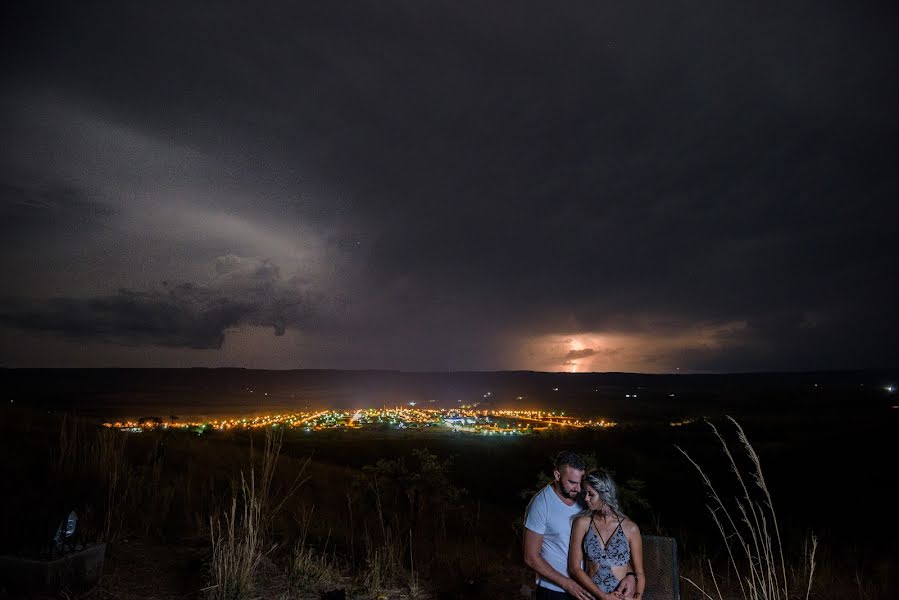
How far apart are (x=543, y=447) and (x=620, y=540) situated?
38682 mm

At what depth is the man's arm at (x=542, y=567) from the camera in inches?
161

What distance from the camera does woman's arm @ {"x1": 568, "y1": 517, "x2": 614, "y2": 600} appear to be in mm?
4105

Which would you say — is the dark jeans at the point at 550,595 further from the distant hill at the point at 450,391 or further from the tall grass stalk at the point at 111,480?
the distant hill at the point at 450,391

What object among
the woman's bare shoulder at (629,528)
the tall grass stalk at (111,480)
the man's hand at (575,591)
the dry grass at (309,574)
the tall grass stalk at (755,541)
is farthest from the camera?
the tall grass stalk at (111,480)

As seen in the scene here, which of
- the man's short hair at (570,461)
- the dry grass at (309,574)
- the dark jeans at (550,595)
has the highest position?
the man's short hair at (570,461)

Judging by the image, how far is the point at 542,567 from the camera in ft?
13.8

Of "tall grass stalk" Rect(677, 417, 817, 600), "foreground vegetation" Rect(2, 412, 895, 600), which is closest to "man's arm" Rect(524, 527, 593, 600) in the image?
"tall grass stalk" Rect(677, 417, 817, 600)

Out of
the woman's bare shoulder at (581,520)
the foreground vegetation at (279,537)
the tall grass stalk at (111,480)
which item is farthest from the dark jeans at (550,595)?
the tall grass stalk at (111,480)

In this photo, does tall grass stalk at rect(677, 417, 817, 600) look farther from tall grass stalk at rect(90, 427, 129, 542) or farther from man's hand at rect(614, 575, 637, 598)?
tall grass stalk at rect(90, 427, 129, 542)

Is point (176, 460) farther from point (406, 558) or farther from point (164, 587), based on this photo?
point (164, 587)

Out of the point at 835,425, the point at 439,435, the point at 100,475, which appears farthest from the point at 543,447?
the point at 100,475

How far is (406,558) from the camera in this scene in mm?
7969

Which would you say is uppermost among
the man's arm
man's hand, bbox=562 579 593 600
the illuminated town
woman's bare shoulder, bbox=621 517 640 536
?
woman's bare shoulder, bbox=621 517 640 536

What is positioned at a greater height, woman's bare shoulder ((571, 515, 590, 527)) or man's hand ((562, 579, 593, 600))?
woman's bare shoulder ((571, 515, 590, 527))
